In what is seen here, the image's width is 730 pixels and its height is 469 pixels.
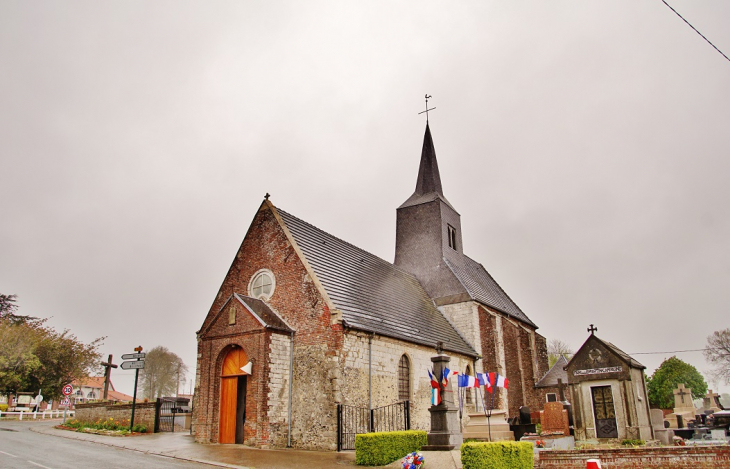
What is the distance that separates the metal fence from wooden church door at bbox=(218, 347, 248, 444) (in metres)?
3.62

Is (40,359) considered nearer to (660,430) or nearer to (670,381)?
(660,430)

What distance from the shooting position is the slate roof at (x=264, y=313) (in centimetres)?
Result: 1636

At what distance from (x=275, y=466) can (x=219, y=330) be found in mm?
6864

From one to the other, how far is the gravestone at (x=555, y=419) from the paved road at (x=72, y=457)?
1291cm

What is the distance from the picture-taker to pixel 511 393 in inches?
1017

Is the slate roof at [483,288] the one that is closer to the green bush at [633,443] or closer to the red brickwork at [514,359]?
the red brickwork at [514,359]

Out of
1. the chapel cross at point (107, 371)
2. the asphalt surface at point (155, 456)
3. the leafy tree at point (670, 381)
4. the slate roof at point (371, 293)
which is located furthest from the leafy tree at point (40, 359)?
the leafy tree at point (670, 381)

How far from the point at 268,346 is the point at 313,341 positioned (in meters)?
1.52

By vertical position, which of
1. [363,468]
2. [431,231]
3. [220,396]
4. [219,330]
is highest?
[431,231]

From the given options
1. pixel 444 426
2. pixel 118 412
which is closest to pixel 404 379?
pixel 444 426

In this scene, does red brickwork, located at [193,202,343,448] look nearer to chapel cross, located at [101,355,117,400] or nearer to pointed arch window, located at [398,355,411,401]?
pointed arch window, located at [398,355,411,401]

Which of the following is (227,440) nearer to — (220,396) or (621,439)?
(220,396)

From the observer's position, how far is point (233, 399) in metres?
16.8

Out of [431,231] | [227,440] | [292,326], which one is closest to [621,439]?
[292,326]
